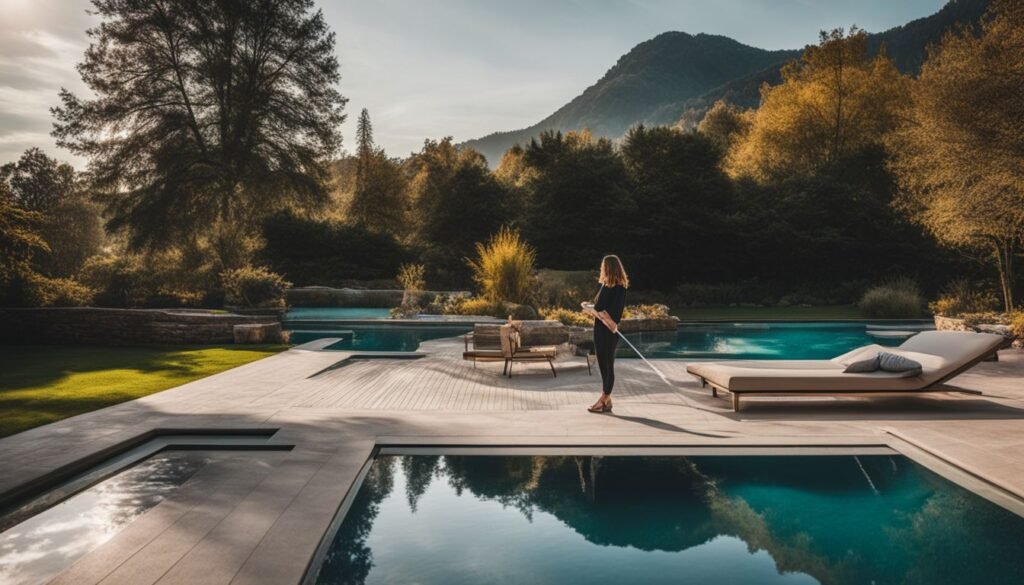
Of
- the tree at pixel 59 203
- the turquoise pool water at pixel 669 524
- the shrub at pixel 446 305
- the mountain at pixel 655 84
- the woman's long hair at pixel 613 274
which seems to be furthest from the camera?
the mountain at pixel 655 84

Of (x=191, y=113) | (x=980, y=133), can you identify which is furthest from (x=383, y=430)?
(x=191, y=113)

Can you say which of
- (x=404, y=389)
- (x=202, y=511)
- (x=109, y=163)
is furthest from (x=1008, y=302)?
(x=109, y=163)

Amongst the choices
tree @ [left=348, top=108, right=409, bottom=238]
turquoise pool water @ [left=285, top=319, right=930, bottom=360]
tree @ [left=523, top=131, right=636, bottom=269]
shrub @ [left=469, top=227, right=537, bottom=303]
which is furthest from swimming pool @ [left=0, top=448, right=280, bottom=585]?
tree @ [left=348, top=108, right=409, bottom=238]

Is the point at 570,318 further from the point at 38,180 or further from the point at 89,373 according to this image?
the point at 38,180

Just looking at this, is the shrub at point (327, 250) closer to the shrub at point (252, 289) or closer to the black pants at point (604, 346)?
the shrub at point (252, 289)

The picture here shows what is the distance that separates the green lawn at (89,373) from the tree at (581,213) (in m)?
13.8

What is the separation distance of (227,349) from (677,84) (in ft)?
279

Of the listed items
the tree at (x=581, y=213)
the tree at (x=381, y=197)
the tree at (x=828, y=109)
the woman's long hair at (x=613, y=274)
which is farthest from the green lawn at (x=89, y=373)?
the tree at (x=381, y=197)

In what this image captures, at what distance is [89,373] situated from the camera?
7309mm

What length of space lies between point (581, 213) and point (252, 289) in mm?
11976

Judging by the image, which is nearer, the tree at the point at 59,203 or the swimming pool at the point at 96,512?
the swimming pool at the point at 96,512

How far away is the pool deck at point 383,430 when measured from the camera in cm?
263

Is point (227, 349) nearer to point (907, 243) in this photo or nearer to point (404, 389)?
point (404, 389)

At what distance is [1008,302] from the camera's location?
474 inches
